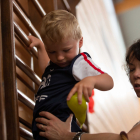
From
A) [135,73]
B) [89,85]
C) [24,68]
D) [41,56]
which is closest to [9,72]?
[24,68]

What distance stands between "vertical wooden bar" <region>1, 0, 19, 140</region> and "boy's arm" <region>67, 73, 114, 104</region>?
323mm

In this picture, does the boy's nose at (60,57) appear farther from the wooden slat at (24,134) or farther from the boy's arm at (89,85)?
the wooden slat at (24,134)

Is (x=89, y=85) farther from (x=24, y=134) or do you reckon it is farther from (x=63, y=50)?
(x=24, y=134)

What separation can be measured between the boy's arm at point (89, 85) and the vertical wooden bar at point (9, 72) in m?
0.32

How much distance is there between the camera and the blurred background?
10.2 ft

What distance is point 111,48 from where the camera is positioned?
3680 millimetres

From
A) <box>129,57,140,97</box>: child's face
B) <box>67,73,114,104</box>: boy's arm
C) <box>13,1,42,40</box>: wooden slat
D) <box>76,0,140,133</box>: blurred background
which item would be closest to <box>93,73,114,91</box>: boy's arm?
<box>67,73,114,104</box>: boy's arm

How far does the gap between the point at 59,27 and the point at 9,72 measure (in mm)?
308

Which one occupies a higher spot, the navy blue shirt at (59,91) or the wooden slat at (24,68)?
the wooden slat at (24,68)

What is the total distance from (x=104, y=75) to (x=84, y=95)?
0.57ft

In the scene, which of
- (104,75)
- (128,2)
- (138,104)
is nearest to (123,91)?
(138,104)

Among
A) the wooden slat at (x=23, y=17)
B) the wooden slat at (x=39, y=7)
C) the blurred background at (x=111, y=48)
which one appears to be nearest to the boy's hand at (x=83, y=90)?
the wooden slat at (x=23, y=17)

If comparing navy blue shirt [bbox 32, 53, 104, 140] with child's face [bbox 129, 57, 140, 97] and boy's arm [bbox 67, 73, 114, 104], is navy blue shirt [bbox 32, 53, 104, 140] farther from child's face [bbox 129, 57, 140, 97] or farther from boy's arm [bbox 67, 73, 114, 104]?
child's face [bbox 129, 57, 140, 97]

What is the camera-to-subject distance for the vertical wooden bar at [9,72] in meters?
0.95
